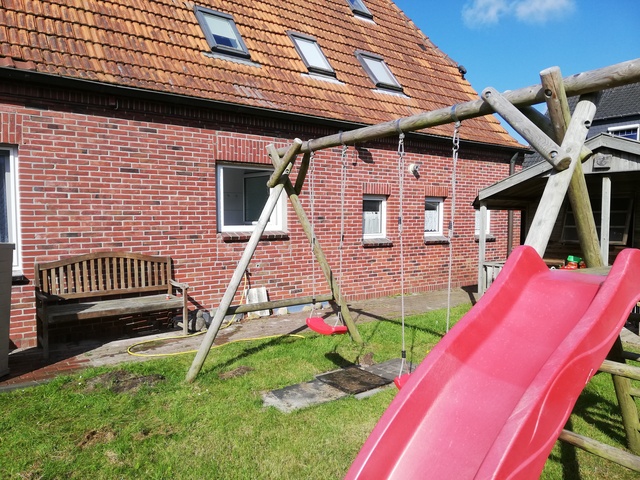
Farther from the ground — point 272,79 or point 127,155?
point 272,79

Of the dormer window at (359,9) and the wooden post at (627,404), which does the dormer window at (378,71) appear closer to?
the dormer window at (359,9)

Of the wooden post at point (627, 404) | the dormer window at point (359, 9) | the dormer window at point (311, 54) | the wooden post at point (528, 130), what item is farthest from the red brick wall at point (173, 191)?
the wooden post at point (627, 404)

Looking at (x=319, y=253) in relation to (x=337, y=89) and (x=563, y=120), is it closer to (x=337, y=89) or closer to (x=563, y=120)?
(x=563, y=120)

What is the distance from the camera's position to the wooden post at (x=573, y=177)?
2854 millimetres

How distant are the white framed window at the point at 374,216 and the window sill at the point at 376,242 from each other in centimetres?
13

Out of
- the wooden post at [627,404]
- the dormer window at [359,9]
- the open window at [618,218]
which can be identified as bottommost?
the wooden post at [627,404]

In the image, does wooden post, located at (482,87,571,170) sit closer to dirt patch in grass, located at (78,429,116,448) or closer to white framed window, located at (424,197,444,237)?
dirt patch in grass, located at (78,429,116,448)

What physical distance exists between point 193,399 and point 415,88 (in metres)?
8.68

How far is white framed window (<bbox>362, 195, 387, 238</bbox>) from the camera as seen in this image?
9133mm

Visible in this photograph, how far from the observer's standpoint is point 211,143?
23.0ft

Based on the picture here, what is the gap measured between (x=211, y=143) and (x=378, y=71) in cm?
481

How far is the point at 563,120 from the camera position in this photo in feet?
9.58

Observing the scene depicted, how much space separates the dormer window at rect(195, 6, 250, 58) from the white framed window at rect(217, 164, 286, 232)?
198 centimetres

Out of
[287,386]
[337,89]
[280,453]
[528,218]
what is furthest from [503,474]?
[528,218]
